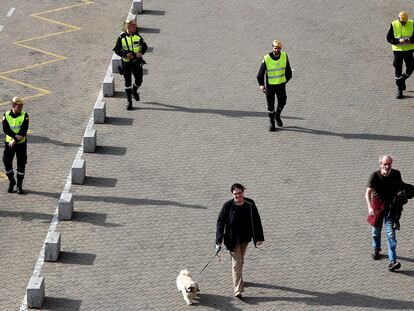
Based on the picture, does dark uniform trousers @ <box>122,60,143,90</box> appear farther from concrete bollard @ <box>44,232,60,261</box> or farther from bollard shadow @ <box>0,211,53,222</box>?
concrete bollard @ <box>44,232,60,261</box>

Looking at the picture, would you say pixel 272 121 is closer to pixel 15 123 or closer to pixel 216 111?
pixel 216 111

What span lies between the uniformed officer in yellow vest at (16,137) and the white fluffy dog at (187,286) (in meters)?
4.76

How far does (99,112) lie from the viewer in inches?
1096

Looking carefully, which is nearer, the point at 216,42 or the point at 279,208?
the point at 279,208

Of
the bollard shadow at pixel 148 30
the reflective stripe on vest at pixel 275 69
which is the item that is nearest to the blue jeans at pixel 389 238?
the reflective stripe on vest at pixel 275 69

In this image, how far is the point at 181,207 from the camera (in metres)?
24.5

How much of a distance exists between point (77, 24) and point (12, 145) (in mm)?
9418

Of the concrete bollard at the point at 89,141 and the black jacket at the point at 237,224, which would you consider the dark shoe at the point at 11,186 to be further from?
the black jacket at the point at 237,224

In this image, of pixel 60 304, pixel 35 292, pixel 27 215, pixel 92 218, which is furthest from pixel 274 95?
pixel 35 292

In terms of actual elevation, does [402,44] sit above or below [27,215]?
above

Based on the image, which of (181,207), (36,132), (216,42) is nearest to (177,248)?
(181,207)

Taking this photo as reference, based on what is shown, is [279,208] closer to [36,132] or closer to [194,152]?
[194,152]

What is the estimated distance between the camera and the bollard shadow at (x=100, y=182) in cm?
2527

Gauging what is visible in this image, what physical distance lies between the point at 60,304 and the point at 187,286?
2.03 m
